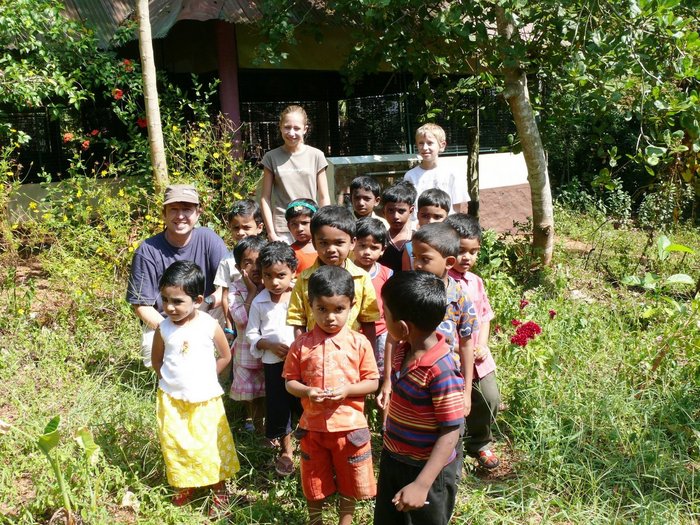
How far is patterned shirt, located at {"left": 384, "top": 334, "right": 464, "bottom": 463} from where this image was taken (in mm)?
2230

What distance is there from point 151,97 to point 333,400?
12.1 feet

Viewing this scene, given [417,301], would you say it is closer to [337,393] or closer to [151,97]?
[337,393]

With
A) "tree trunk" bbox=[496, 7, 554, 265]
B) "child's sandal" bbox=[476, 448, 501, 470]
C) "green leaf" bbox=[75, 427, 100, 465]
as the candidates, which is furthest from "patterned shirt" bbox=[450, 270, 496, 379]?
"tree trunk" bbox=[496, 7, 554, 265]

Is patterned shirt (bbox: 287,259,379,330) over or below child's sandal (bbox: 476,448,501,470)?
over

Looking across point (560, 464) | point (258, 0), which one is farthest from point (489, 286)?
point (258, 0)

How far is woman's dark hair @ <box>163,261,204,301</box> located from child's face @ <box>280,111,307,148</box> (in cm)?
174

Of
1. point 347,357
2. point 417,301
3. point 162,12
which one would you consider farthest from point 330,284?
point 162,12

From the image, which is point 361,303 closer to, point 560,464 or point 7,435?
point 560,464

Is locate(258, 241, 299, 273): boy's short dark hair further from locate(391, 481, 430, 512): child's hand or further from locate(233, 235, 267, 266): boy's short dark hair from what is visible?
locate(391, 481, 430, 512): child's hand

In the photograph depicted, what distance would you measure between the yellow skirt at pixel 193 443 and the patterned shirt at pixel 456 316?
1147mm

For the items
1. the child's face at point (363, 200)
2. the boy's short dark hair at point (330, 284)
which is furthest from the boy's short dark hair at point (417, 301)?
the child's face at point (363, 200)

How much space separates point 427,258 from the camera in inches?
112

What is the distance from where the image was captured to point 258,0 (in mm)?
7055

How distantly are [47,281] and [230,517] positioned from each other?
11.6 feet
